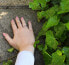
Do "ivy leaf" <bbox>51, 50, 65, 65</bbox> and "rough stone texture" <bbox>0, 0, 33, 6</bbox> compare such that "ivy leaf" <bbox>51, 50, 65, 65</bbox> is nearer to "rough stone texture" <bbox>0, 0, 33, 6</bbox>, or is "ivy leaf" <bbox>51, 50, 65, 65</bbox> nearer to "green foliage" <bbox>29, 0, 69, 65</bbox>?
"green foliage" <bbox>29, 0, 69, 65</bbox>

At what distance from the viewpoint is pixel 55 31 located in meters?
1.34

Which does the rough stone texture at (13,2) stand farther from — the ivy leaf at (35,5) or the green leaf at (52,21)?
the green leaf at (52,21)

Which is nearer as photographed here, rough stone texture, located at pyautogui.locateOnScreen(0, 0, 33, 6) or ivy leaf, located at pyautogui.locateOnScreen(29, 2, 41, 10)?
ivy leaf, located at pyautogui.locateOnScreen(29, 2, 41, 10)

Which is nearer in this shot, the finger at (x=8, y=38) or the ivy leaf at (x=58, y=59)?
the ivy leaf at (x=58, y=59)

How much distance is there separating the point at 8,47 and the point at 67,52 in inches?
23.1

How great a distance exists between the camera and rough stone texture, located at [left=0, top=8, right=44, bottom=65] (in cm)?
145

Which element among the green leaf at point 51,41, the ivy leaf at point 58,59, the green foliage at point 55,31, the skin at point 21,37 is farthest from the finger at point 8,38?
the ivy leaf at point 58,59

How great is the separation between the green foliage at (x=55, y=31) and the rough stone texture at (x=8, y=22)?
12cm

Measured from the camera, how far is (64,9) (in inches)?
47.1

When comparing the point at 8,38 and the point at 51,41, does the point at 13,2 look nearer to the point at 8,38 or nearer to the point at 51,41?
the point at 8,38

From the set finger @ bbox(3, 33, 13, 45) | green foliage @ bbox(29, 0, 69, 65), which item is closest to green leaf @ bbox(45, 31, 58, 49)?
green foliage @ bbox(29, 0, 69, 65)

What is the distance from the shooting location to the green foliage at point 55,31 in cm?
118

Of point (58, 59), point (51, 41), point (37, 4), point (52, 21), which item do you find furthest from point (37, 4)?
point (58, 59)

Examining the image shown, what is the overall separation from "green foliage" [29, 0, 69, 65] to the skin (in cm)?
9
